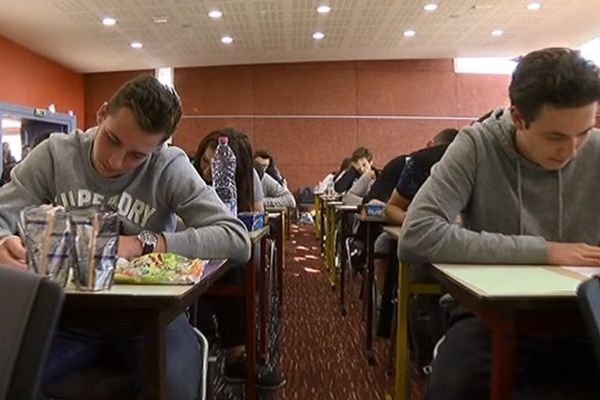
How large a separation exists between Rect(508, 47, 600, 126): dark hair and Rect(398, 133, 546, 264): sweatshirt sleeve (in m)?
0.21

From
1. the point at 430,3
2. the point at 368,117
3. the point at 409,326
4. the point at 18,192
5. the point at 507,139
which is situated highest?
the point at 430,3

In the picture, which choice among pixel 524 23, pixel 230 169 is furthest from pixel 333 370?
pixel 524 23

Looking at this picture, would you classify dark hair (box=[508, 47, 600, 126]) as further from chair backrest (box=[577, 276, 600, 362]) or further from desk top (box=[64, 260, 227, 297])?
desk top (box=[64, 260, 227, 297])

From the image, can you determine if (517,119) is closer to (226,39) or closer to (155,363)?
(155,363)

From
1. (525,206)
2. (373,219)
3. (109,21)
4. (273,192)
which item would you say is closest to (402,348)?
(525,206)

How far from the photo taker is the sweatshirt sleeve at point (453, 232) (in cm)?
133

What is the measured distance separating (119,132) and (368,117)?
9.78 metres

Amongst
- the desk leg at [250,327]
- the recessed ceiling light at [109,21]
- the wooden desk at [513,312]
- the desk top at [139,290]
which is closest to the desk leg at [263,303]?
the desk leg at [250,327]

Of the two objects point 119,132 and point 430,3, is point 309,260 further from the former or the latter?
point 119,132

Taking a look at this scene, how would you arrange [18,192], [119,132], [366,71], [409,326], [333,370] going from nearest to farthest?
[119,132], [18,192], [409,326], [333,370], [366,71]

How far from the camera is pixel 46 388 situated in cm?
112

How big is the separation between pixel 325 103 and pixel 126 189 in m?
9.61

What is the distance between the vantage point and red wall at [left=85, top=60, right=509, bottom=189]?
10.9m

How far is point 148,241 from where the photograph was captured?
4.53ft
